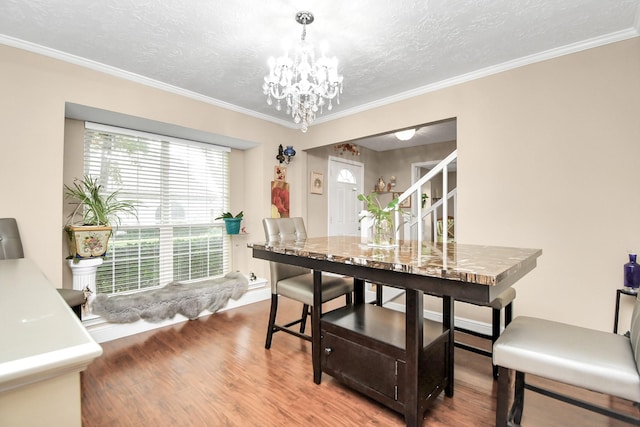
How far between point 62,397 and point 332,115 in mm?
3840

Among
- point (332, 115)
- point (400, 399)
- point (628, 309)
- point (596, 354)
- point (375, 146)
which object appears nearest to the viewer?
point (596, 354)

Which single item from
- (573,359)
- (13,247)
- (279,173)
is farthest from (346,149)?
(573,359)

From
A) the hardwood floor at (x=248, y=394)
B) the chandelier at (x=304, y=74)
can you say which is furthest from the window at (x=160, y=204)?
the chandelier at (x=304, y=74)

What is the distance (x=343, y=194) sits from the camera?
5.41 m

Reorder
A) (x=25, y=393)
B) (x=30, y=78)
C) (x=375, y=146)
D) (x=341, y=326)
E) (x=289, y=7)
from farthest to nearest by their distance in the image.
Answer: (x=375, y=146) → (x=30, y=78) → (x=289, y=7) → (x=341, y=326) → (x=25, y=393)

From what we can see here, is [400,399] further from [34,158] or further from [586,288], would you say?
[34,158]

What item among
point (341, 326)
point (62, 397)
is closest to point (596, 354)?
point (341, 326)

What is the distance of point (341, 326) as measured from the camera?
176 centimetres

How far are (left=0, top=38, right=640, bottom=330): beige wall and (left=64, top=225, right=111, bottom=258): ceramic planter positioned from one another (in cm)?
13

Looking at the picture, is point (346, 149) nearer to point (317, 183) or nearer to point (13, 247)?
point (317, 183)

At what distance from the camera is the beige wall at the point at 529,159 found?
7.14 ft

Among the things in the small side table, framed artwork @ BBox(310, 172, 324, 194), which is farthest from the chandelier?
framed artwork @ BBox(310, 172, 324, 194)

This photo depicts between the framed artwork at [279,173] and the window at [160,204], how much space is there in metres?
0.66

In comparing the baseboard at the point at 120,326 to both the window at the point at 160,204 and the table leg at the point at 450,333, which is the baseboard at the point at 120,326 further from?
the table leg at the point at 450,333
